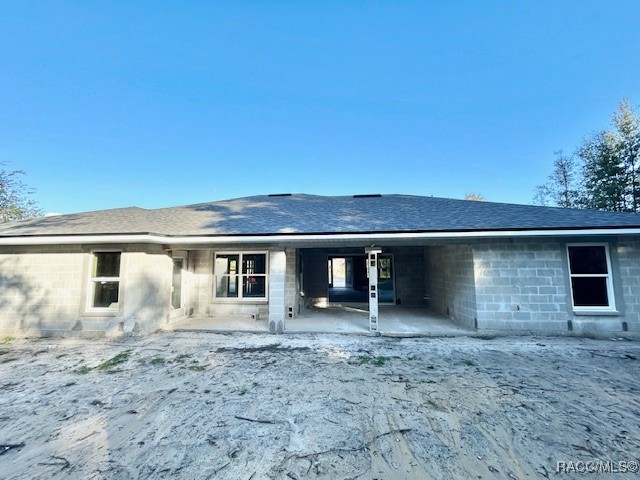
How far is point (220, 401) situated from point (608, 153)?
28094 mm

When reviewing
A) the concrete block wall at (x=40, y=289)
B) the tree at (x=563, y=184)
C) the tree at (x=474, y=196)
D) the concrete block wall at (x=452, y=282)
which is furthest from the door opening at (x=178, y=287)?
the tree at (x=474, y=196)

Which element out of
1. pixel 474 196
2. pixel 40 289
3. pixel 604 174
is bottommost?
pixel 40 289

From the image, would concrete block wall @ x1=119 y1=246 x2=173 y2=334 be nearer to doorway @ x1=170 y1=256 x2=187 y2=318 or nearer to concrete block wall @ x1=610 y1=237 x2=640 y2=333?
doorway @ x1=170 y1=256 x2=187 y2=318

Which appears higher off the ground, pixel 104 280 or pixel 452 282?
pixel 104 280

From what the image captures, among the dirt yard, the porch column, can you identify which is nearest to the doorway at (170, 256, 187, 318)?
the dirt yard

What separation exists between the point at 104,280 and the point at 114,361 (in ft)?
9.62

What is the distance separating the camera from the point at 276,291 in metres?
7.15

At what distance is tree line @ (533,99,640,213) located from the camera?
17.9m

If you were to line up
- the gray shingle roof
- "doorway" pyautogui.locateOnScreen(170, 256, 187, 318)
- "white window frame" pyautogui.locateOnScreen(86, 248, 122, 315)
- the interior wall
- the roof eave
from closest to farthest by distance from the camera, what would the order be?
the roof eave < the gray shingle roof < "white window frame" pyautogui.locateOnScreen(86, 248, 122, 315) < "doorway" pyautogui.locateOnScreen(170, 256, 187, 318) < the interior wall

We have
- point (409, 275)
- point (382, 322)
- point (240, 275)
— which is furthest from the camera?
point (409, 275)

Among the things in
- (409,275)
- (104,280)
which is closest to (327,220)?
(409,275)

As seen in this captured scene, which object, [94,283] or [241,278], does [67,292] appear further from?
[241,278]

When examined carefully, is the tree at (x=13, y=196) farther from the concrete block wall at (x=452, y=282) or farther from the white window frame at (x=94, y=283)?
the concrete block wall at (x=452, y=282)

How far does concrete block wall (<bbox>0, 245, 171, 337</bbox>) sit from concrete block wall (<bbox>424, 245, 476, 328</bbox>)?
8.71m
